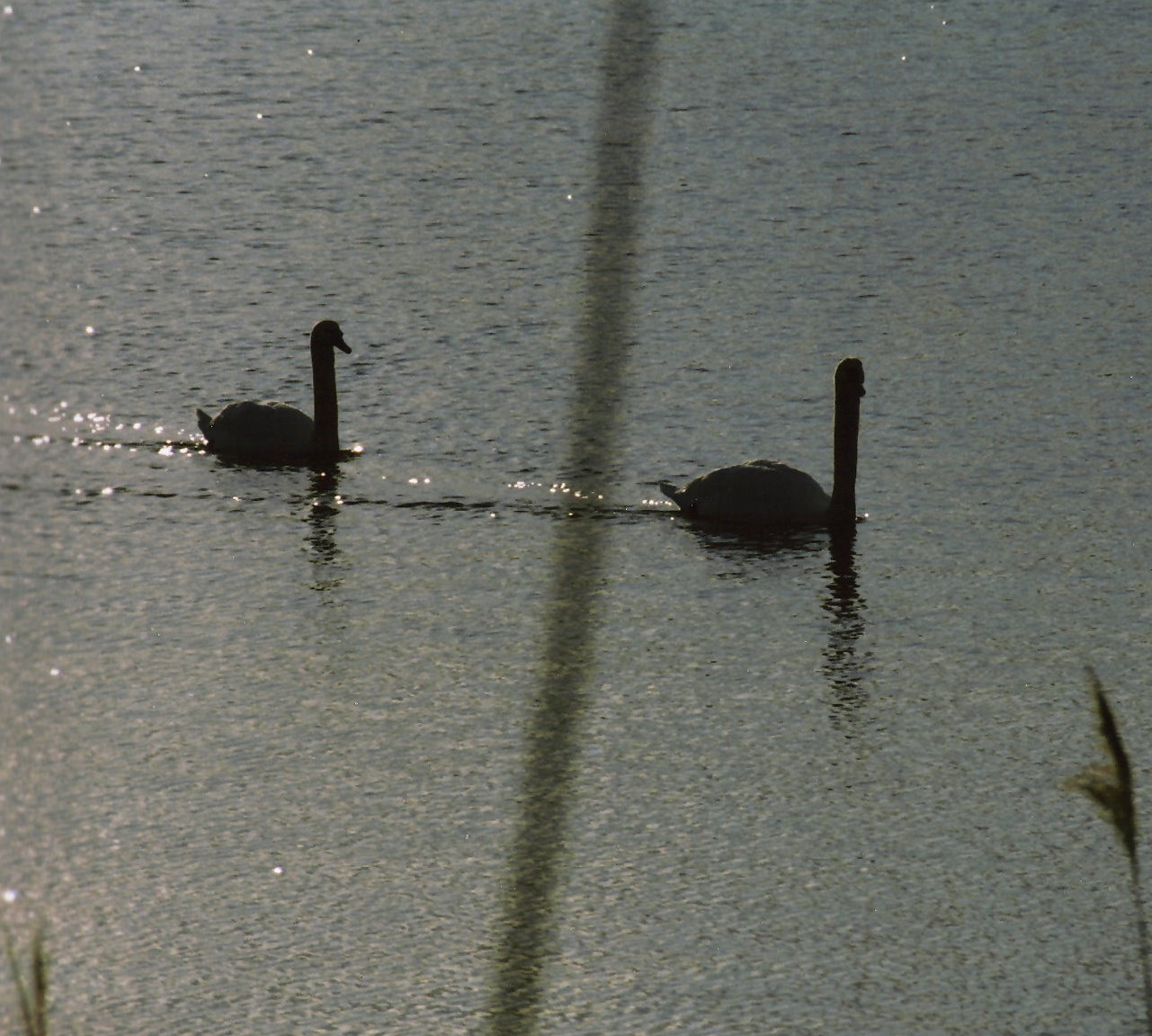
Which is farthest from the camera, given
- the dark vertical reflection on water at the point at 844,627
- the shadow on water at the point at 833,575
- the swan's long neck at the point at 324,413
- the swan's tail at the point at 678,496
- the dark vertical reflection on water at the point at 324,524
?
the swan's long neck at the point at 324,413

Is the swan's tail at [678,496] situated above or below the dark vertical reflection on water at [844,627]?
above

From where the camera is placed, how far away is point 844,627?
10.7 meters

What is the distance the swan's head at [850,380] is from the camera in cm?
1234

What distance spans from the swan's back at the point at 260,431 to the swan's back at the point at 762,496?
2478mm

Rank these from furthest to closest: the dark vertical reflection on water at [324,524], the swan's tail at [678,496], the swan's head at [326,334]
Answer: the swan's head at [326,334] < the swan's tail at [678,496] < the dark vertical reflection on water at [324,524]

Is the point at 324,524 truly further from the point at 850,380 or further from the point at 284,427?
the point at 850,380

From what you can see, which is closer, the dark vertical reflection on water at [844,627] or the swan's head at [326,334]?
the dark vertical reflection on water at [844,627]

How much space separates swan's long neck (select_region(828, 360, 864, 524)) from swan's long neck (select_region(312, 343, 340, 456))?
284cm

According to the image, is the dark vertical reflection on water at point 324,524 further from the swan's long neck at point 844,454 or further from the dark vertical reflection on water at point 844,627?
the swan's long neck at point 844,454

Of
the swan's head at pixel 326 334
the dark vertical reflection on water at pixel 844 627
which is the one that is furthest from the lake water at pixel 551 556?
the swan's head at pixel 326 334

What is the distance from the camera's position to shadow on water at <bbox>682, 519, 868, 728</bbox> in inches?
393

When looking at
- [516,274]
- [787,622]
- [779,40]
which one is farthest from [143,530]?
[779,40]

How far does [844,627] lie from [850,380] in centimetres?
204

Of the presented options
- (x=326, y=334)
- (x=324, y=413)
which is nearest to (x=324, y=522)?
(x=324, y=413)
